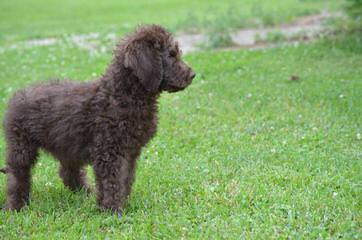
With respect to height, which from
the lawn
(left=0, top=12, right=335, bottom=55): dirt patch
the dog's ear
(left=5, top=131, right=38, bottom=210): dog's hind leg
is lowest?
(left=0, top=12, right=335, bottom=55): dirt patch

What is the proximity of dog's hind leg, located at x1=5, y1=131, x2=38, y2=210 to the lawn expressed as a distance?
0.18m

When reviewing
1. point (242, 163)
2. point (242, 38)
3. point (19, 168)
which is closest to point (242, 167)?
point (242, 163)

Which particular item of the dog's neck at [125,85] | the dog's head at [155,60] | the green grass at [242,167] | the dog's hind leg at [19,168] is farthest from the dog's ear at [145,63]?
the dog's hind leg at [19,168]

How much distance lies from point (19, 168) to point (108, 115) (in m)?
1.17

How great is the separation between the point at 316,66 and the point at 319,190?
5.74 meters

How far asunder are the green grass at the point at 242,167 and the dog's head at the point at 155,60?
1.22 metres

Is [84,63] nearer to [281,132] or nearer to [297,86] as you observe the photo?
[297,86]

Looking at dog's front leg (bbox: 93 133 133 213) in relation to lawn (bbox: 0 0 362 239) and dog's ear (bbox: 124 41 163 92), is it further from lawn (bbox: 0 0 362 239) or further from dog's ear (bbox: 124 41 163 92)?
dog's ear (bbox: 124 41 163 92)

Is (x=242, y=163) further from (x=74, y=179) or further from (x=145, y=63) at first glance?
(x=145, y=63)

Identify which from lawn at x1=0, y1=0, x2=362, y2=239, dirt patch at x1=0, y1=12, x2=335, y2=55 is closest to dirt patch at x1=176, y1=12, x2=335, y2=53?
dirt patch at x1=0, y1=12, x2=335, y2=55

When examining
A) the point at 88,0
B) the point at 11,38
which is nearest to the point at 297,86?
the point at 11,38

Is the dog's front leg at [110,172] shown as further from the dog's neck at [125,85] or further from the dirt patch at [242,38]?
the dirt patch at [242,38]

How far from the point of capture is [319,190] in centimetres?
594

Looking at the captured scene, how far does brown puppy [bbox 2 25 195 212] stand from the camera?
5512mm
